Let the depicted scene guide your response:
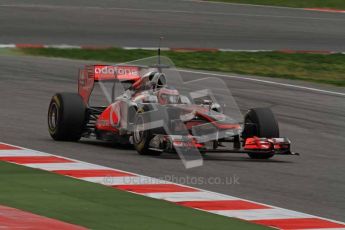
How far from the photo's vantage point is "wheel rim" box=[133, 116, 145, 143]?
14.9m

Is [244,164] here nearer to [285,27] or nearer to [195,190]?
[195,190]

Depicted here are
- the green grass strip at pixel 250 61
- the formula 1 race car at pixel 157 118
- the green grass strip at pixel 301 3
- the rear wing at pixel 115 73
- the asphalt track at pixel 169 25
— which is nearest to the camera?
the formula 1 race car at pixel 157 118

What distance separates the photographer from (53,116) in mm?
16531

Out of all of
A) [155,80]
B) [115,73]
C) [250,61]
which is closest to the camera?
[155,80]

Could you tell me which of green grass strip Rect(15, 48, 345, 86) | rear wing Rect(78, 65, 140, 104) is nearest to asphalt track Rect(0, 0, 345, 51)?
green grass strip Rect(15, 48, 345, 86)

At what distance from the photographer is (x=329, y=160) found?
51.9 feet

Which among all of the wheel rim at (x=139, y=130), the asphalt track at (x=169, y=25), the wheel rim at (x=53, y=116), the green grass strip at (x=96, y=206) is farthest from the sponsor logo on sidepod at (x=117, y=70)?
the asphalt track at (x=169, y=25)

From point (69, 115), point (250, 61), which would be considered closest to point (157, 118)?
point (69, 115)

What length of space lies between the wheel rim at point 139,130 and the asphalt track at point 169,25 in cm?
1491

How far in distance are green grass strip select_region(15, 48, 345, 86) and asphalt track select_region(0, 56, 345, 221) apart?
1447 mm

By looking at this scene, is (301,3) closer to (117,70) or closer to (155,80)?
(117,70)

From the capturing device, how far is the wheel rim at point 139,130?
1494 cm

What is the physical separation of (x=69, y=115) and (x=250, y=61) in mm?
13472

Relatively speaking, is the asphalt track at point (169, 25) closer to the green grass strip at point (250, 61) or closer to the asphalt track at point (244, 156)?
the green grass strip at point (250, 61)
